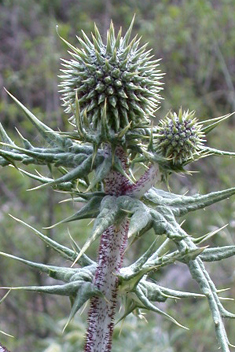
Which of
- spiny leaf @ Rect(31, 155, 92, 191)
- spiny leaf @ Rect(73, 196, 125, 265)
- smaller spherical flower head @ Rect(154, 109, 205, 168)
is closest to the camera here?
spiny leaf @ Rect(73, 196, 125, 265)

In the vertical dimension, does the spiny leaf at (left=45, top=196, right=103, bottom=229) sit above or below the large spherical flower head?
below

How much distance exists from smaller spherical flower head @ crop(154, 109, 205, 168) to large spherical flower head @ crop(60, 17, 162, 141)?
0.08 metres

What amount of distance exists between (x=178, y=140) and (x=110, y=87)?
0.31 metres

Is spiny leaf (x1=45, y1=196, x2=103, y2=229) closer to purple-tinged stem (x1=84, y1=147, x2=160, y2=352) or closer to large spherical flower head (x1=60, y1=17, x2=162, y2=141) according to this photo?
purple-tinged stem (x1=84, y1=147, x2=160, y2=352)

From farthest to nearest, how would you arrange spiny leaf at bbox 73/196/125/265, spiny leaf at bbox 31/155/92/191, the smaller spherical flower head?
1. the smaller spherical flower head
2. spiny leaf at bbox 31/155/92/191
3. spiny leaf at bbox 73/196/125/265

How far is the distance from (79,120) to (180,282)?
5155mm

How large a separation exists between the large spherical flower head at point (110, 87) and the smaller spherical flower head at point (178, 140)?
80mm

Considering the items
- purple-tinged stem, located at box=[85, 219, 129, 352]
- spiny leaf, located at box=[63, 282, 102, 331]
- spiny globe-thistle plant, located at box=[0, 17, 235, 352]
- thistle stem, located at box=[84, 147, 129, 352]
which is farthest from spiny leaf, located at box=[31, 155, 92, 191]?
spiny leaf, located at box=[63, 282, 102, 331]

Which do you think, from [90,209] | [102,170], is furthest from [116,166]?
[90,209]

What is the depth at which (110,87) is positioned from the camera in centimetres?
180

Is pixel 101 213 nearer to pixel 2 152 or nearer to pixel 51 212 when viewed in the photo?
pixel 2 152

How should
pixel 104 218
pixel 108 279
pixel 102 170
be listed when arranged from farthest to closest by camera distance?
pixel 108 279, pixel 102 170, pixel 104 218

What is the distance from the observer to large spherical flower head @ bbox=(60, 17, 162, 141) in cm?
179

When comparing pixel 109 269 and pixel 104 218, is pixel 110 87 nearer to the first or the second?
pixel 104 218
